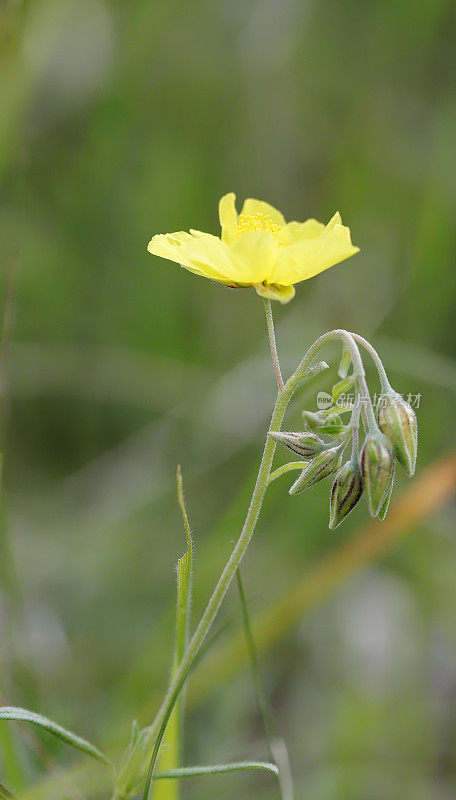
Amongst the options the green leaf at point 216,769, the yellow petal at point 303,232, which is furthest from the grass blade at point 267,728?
the yellow petal at point 303,232

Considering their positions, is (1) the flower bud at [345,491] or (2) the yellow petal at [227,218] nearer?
(1) the flower bud at [345,491]

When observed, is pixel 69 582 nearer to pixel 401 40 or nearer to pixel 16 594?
pixel 16 594

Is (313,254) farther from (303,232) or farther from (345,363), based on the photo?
(303,232)

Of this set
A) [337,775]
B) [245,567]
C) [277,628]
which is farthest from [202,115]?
[337,775]

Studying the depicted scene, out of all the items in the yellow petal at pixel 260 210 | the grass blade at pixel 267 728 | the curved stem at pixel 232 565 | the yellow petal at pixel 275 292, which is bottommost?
the grass blade at pixel 267 728

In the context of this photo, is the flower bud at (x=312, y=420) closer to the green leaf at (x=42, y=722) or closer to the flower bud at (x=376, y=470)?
the flower bud at (x=376, y=470)
